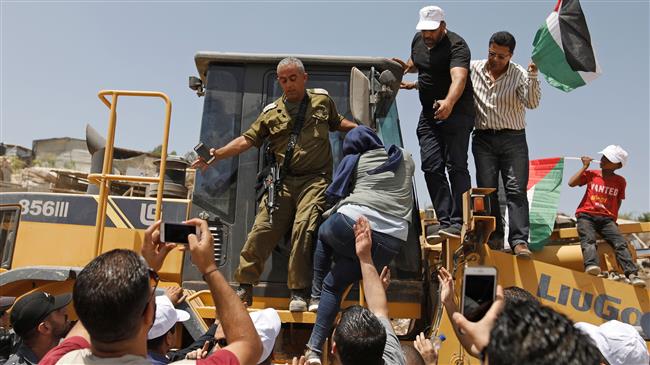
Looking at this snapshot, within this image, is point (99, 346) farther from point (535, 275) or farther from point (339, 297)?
Result: point (535, 275)

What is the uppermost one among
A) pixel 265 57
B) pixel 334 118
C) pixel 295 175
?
pixel 265 57

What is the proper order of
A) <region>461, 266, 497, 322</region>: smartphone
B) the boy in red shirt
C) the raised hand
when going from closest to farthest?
1. <region>461, 266, 497, 322</region>: smartphone
2. the raised hand
3. the boy in red shirt

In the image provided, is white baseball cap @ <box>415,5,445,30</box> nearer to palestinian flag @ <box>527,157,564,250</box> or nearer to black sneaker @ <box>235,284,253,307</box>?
palestinian flag @ <box>527,157,564,250</box>

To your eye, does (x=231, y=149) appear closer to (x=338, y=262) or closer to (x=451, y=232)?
(x=338, y=262)

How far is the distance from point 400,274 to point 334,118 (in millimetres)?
1226

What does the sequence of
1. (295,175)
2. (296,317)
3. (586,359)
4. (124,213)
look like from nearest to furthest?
1. (586,359)
2. (296,317)
3. (295,175)
4. (124,213)

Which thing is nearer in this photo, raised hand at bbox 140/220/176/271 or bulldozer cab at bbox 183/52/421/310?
raised hand at bbox 140/220/176/271

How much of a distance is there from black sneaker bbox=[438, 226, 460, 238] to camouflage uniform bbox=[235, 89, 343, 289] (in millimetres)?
831

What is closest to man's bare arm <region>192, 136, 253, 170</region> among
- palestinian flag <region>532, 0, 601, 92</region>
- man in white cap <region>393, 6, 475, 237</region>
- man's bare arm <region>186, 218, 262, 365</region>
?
man in white cap <region>393, 6, 475, 237</region>

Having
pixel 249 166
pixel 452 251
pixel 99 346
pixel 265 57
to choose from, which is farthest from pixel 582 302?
pixel 99 346

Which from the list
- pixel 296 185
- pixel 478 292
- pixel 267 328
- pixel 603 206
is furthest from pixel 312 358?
pixel 603 206

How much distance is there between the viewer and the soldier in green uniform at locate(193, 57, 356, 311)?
13.5 ft

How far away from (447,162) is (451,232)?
608 millimetres

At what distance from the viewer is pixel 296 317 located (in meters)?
4.01
